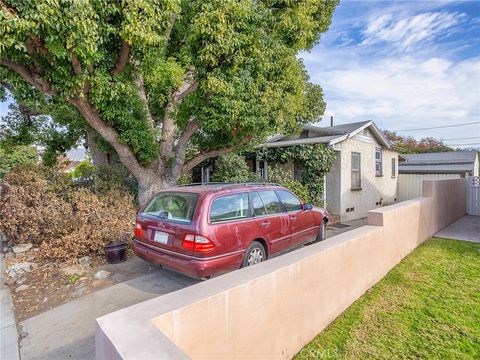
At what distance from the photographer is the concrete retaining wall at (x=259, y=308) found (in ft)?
5.16

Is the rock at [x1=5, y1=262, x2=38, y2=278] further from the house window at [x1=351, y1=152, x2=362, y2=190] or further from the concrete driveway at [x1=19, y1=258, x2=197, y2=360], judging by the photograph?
the house window at [x1=351, y1=152, x2=362, y2=190]

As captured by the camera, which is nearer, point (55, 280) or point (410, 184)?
point (55, 280)

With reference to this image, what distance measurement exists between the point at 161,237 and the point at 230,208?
3.95 ft

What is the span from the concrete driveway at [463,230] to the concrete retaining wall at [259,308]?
13.8 ft

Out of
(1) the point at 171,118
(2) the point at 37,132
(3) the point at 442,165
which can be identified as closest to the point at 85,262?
(1) the point at 171,118

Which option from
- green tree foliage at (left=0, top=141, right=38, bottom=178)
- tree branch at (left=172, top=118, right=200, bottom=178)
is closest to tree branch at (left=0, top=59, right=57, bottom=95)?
tree branch at (left=172, top=118, right=200, bottom=178)

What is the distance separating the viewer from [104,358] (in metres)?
1.54

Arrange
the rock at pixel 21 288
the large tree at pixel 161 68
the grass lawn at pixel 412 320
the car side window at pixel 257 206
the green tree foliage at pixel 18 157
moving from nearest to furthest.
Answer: the grass lawn at pixel 412 320
the rock at pixel 21 288
the large tree at pixel 161 68
the car side window at pixel 257 206
the green tree foliage at pixel 18 157

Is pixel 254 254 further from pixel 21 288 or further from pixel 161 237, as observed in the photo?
pixel 21 288

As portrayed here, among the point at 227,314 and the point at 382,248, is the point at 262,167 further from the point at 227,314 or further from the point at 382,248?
the point at 227,314

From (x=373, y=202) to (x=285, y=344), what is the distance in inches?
460

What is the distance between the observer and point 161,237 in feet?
13.9

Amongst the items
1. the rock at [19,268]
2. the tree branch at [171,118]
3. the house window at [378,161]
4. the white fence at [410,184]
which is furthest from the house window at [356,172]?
the rock at [19,268]

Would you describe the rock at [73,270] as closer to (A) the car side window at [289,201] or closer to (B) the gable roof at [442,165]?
(A) the car side window at [289,201]
